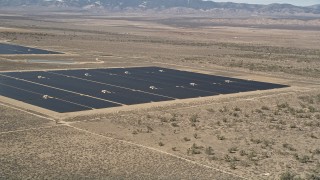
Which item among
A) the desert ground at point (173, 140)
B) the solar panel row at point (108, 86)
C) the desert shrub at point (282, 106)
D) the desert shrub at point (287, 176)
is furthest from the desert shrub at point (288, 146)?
the solar panel row at point (108, 86)

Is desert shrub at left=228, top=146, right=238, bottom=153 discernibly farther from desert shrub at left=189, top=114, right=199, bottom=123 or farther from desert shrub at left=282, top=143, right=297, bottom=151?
desert shrub at left=189, top=114, right=199, bottom=123

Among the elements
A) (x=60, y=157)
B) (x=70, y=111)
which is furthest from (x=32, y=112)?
(x=60, y=157)

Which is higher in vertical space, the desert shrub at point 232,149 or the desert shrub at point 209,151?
the desert shrub at point 209,151

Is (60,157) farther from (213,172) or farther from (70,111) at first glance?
(70,111)

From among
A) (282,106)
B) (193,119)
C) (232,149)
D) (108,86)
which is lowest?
(282,106)

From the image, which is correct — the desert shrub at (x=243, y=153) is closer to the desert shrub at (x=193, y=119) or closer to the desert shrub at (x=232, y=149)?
the desert shrub at (x=232, y=149)

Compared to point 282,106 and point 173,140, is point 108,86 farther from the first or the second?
point 173,140

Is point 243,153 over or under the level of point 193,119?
over

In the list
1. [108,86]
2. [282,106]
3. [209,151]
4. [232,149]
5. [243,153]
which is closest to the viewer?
[243,153]

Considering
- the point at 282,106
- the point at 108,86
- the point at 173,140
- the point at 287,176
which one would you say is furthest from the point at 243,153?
the point at 108,86

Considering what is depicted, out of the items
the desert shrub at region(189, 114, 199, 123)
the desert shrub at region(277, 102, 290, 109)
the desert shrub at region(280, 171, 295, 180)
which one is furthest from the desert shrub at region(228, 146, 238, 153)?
the desert shrub at region(277, 102, 290, 109)
